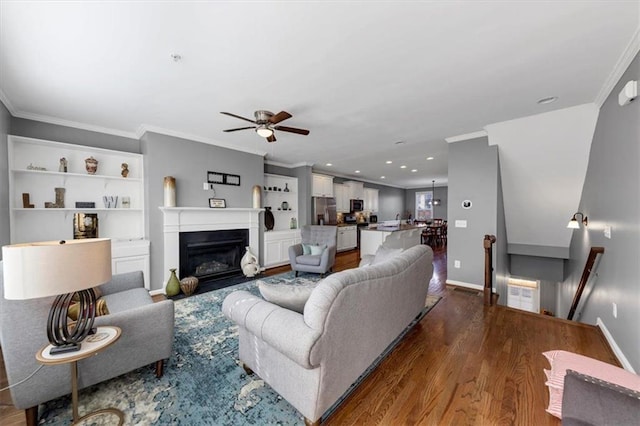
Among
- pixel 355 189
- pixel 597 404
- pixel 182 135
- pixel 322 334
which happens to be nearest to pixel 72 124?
pixel 182 135

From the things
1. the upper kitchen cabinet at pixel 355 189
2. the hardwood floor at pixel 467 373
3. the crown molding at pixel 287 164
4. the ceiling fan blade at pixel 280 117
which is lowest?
the hardwood floor at pixel 467 373

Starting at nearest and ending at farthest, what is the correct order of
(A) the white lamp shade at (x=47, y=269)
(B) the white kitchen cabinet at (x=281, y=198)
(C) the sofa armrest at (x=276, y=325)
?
(A) the white lamp shade at (x=47, y=269), (C) the sofa armrest at (x=276, y=325), (B) the white kitchen cabinet at (x=281, y=198)

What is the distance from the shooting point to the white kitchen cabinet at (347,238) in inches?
290

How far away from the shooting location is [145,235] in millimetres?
3797

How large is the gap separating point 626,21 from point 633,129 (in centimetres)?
85

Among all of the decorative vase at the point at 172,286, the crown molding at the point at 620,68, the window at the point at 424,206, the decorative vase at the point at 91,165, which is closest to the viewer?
the crown molding at the point at 620,68

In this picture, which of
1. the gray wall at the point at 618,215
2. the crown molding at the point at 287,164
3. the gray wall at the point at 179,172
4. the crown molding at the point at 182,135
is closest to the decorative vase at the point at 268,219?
the gray wall at the point at 179,172

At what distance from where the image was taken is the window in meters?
11.3

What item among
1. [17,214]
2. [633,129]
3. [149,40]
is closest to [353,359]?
[149,40]

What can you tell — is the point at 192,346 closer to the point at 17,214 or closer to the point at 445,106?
the point at 17,214

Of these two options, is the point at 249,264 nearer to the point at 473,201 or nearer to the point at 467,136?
the point at 473,201

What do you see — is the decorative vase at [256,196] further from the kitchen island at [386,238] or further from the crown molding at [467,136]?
the crown molding at [467,136]

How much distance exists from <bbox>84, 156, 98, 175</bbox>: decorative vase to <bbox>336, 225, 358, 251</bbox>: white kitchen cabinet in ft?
18.3

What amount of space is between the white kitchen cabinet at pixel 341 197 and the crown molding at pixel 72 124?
5382 mm
